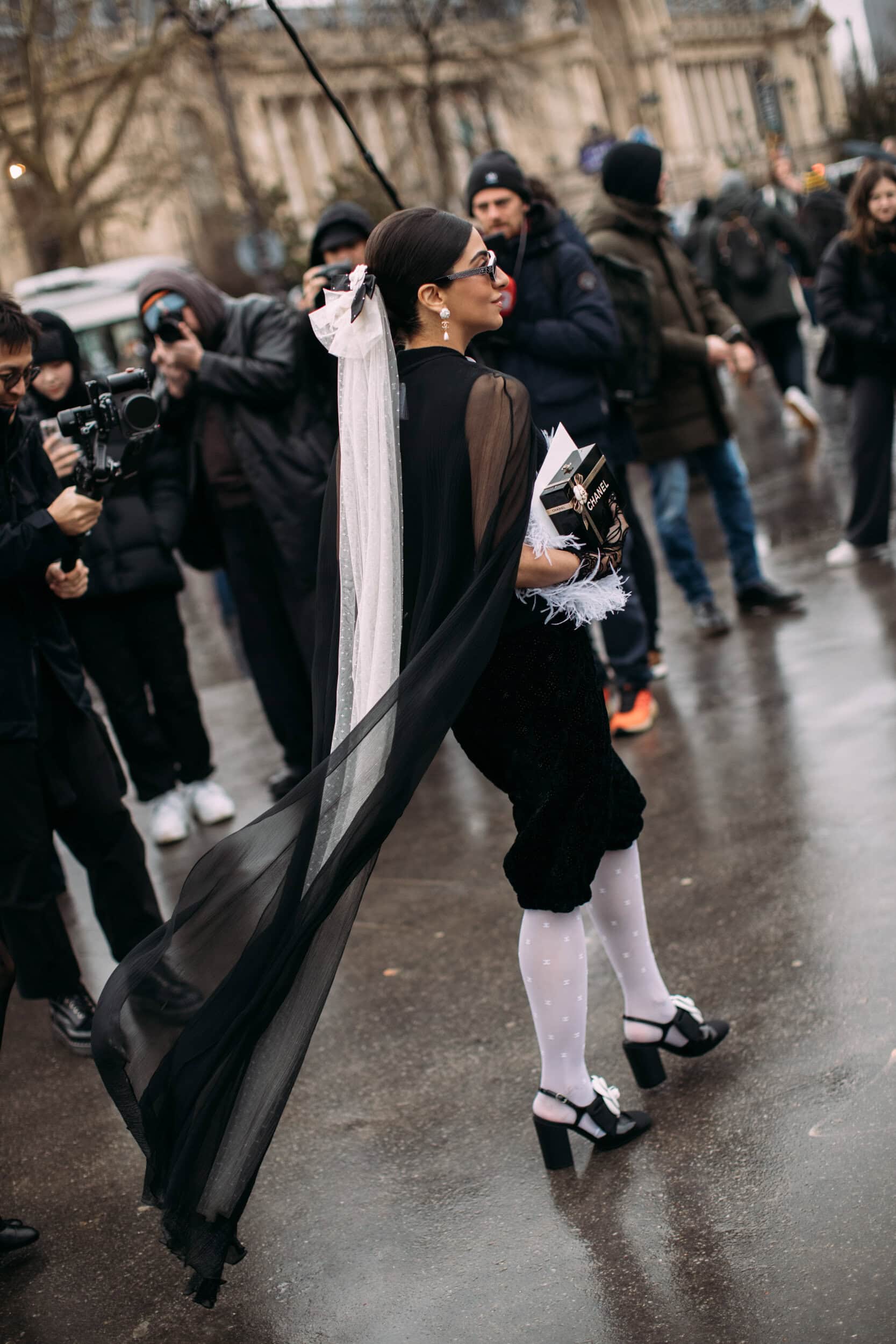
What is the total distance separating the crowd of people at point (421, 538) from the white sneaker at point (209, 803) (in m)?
0.02

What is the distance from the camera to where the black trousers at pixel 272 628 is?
6590 millimetres

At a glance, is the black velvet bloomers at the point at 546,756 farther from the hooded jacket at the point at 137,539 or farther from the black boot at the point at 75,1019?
the hooded jacket at the point at 137,539

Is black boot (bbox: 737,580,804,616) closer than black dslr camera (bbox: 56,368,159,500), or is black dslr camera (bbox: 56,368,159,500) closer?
black dslr camera (bbox: 56,368,159,500)

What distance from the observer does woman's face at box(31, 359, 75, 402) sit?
558cm

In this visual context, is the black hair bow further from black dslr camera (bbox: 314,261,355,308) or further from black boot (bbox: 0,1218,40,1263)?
black dslr camera (bbox: 314,261,355,308)

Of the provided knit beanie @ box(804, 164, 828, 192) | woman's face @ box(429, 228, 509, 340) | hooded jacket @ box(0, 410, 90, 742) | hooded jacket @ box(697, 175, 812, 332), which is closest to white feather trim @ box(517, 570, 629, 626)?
woman's face @ box(429, 228, 509, 340)

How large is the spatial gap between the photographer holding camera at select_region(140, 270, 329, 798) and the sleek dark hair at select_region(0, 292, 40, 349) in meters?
2.17

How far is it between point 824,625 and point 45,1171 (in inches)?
174

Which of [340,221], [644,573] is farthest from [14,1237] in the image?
[340,221]

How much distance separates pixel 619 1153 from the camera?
11.3 feet

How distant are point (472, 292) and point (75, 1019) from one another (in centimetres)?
267

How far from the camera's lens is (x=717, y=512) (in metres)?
7.48

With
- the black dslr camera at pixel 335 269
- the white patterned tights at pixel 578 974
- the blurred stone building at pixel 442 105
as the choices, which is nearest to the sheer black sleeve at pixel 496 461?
the white patterned tights at pixel 578 974

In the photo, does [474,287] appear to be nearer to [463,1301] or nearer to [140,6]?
[463,1301]
